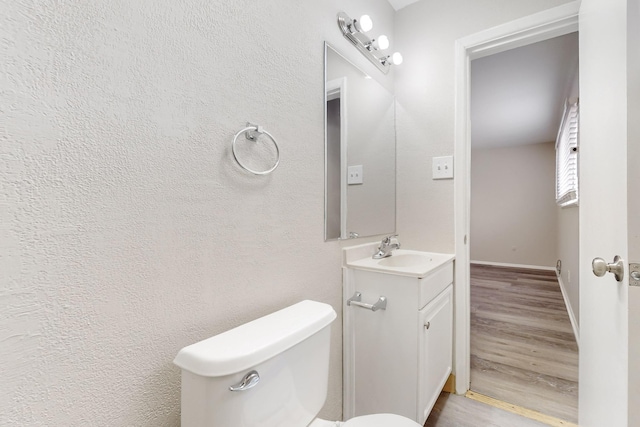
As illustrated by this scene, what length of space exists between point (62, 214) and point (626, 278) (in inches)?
51.5

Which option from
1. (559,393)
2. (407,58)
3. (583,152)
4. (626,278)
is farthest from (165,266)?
(559,393)

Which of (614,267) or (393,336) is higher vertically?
(614,267)

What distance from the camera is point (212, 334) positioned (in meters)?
0.84

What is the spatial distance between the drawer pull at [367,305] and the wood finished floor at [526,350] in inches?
38.2

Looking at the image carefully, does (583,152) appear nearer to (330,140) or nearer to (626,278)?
(626,278)

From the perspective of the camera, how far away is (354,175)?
1.51 meters

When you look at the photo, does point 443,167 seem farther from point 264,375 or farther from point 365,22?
point 264,375

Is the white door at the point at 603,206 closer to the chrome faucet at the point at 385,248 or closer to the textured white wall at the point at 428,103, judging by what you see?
the textured white wall at the point at 428,103

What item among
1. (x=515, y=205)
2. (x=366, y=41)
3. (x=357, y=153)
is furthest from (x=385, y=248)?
(x=515, y=205)

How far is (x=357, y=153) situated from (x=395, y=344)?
945mm

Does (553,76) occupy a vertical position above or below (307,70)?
above

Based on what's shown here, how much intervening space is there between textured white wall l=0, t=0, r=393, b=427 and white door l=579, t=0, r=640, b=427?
990 mm

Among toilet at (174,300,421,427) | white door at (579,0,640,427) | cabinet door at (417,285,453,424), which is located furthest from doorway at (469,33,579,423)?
toilet at (174,300,421,427)
